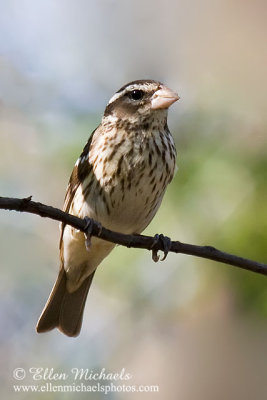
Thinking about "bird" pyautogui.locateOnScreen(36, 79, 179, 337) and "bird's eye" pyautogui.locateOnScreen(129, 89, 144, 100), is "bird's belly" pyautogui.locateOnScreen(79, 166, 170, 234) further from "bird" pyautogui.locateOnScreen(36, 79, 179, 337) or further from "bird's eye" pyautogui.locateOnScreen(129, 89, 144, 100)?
"bird's eye" pyautogui.locateOnScreen(129, 89, 144, 100)

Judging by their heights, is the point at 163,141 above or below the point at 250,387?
above

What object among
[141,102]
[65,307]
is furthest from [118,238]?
[65,307]

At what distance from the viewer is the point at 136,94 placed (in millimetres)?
5117

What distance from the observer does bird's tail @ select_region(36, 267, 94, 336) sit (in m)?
5.55

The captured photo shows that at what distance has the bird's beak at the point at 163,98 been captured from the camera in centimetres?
478

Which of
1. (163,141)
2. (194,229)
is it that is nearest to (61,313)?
(194,229)

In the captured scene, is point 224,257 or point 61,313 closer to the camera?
point 224,257

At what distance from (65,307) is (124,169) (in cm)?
131

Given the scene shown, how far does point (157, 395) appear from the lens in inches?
229

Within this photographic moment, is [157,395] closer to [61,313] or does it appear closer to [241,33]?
[61,313]

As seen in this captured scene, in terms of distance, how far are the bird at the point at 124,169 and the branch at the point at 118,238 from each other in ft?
1.77

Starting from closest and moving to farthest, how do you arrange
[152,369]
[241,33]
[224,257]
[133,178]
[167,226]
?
[224,257] < [133,178] < [167,226] < [152,369] < [241,33]

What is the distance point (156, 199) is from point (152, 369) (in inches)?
64.0

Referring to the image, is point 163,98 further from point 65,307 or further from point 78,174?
point 65,307
